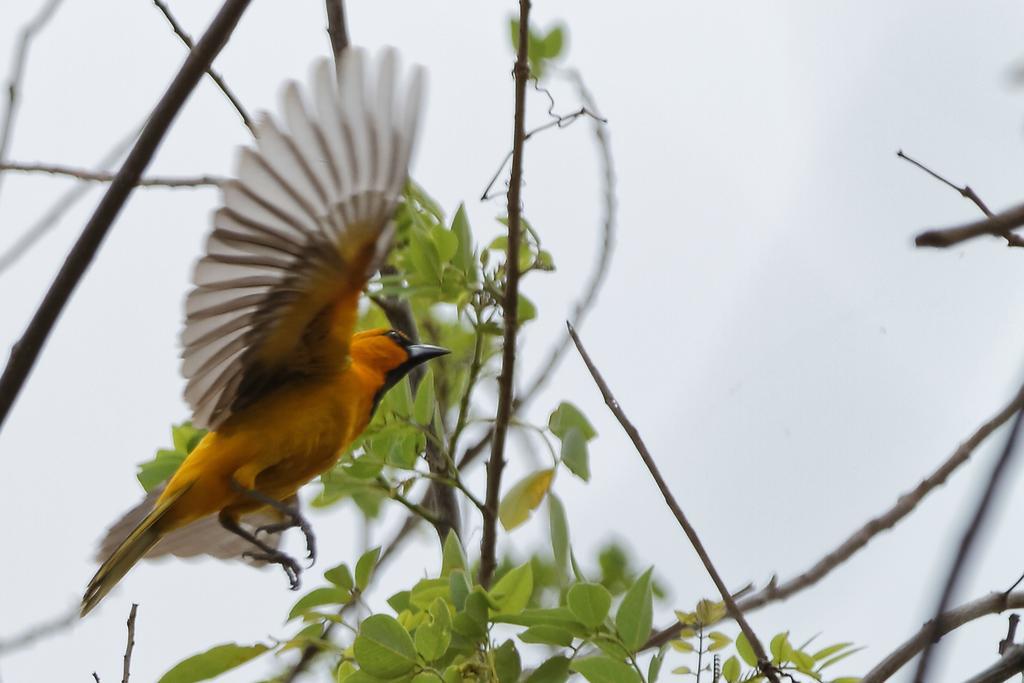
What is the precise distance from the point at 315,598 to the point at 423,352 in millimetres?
1245

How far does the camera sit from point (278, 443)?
3561 mm

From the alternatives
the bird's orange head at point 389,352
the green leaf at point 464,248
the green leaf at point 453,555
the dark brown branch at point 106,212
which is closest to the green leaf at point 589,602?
the green leaf at point 453,555

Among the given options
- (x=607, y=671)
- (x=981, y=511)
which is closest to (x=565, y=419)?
(x=607, y=671)

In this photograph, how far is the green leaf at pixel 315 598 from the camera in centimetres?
285

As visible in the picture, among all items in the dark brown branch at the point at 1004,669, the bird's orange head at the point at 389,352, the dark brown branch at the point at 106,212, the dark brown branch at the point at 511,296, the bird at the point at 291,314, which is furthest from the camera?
the bird's orange head at the point at 389,352

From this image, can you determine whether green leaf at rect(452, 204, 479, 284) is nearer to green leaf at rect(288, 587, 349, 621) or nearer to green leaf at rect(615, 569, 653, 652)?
green leaf at rect(288, 587, 349, 621)

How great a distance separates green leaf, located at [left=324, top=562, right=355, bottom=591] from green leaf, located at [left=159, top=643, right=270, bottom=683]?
225 millimetres

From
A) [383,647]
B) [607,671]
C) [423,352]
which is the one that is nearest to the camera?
[607,671]

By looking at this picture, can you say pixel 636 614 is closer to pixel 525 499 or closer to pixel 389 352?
pixel 525 499

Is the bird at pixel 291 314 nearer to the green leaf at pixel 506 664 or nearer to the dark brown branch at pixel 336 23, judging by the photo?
the dark brown branch at pixel 336 23

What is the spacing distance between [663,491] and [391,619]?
0.86 metres

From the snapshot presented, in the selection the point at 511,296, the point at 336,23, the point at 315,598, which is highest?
the point at 336,23

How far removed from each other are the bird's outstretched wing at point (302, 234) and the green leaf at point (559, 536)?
0.97 metres

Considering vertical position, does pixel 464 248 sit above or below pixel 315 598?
above
